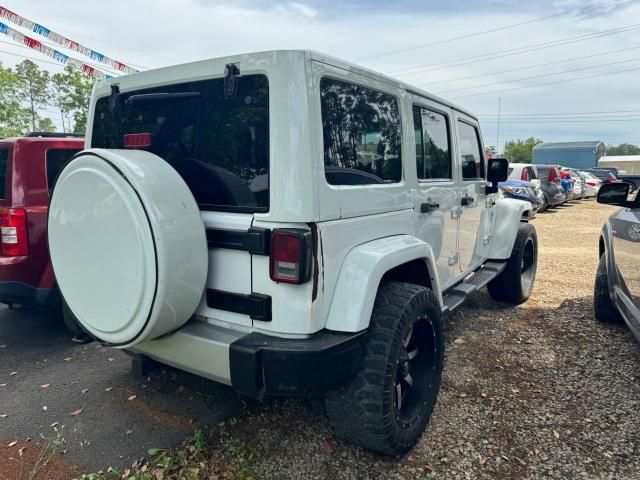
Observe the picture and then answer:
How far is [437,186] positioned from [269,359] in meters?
1.93

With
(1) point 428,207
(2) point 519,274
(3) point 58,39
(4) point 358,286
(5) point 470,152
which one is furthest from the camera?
(3) point 58,39

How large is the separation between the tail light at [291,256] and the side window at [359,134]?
0.35 meters

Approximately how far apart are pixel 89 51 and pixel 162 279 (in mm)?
10819

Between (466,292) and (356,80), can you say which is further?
(466,292)

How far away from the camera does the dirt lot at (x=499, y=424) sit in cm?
238

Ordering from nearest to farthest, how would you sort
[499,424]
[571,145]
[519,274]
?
[499,424] < [519,274] < [571,145]

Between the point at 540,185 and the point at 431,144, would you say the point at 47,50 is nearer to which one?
the point at 431,144

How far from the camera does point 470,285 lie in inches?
153

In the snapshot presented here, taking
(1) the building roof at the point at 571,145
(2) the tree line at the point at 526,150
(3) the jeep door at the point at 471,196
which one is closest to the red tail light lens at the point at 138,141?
(3) the jeep door at the point at 471,196

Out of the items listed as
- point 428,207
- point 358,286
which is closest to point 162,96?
point 358,286

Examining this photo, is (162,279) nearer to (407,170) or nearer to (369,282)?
(369,282)

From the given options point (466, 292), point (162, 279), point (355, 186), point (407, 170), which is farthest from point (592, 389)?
point (162, 279)

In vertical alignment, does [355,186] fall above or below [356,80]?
below

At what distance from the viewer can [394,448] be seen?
2305 millimetres
